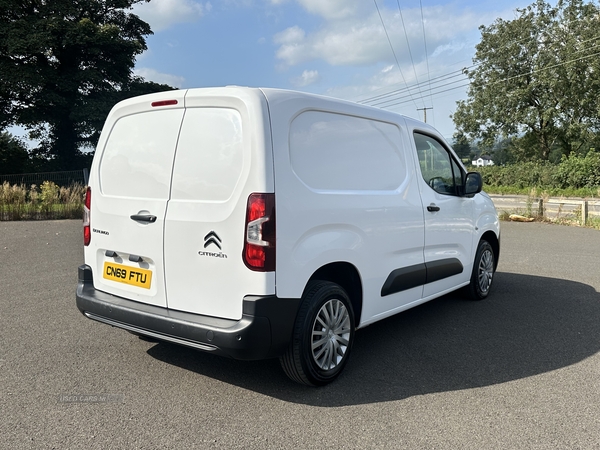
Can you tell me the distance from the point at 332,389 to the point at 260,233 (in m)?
1.30

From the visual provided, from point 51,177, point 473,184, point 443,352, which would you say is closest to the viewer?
point 443,352

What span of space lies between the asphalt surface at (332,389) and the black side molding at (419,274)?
54 cm

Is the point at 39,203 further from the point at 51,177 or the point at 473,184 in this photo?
the point at 473,184

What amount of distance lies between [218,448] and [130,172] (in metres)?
2.04

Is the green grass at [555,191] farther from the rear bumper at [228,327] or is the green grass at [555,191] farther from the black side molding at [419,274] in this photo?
the rear bumper at [228,327]

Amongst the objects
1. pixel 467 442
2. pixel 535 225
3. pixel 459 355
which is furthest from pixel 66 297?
pixel 535 225

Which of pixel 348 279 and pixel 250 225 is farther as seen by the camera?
pixel 348 279

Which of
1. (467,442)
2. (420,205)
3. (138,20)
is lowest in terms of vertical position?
(467,442)

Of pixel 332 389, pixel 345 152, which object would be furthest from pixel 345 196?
pixel 332 389

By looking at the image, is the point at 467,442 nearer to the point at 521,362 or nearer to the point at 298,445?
the point at 298,445

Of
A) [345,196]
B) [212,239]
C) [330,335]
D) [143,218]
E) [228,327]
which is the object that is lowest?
[330,335]

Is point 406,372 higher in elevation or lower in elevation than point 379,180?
lower

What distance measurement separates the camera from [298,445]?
9.23ft

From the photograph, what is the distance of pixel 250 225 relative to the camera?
310 centimetres
